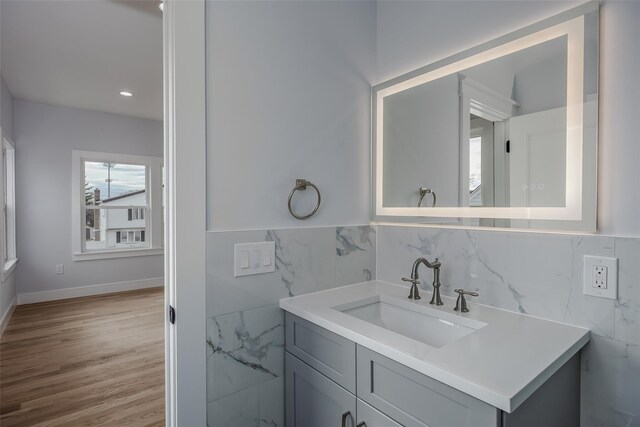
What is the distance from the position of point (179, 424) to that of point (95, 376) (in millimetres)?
1874

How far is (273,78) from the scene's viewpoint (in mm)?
1376

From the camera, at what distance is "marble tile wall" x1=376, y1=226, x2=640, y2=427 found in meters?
0.97

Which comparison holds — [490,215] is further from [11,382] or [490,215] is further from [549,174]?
[11,382]

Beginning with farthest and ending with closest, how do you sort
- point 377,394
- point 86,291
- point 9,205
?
1. point 86,291
2. point 9,205
3. point 377,394

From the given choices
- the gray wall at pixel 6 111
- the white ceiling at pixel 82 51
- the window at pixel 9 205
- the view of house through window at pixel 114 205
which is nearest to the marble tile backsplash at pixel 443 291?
the white ceiling at pixel 82 51

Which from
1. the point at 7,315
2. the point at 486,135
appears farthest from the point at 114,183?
the point at 486,135

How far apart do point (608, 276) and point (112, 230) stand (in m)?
5.65

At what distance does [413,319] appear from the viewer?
4.44 ft

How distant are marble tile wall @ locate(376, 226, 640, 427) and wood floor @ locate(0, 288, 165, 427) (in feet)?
6.55

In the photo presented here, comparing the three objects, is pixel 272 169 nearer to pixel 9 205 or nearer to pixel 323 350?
pixel 323 350

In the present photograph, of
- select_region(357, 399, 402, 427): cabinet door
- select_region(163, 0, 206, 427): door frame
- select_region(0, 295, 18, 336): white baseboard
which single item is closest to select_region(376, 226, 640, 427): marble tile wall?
select_region(357, 399, 402, 427): cabinet door

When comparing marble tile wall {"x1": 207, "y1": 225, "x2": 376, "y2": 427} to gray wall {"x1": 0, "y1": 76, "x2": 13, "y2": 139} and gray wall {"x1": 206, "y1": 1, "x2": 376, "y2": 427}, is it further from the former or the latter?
gray wall {"x1": 0, "y1": 76, "x2": 13, "y2": 139}

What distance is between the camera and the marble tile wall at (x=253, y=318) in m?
1.21

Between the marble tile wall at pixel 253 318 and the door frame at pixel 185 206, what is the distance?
42 mm
